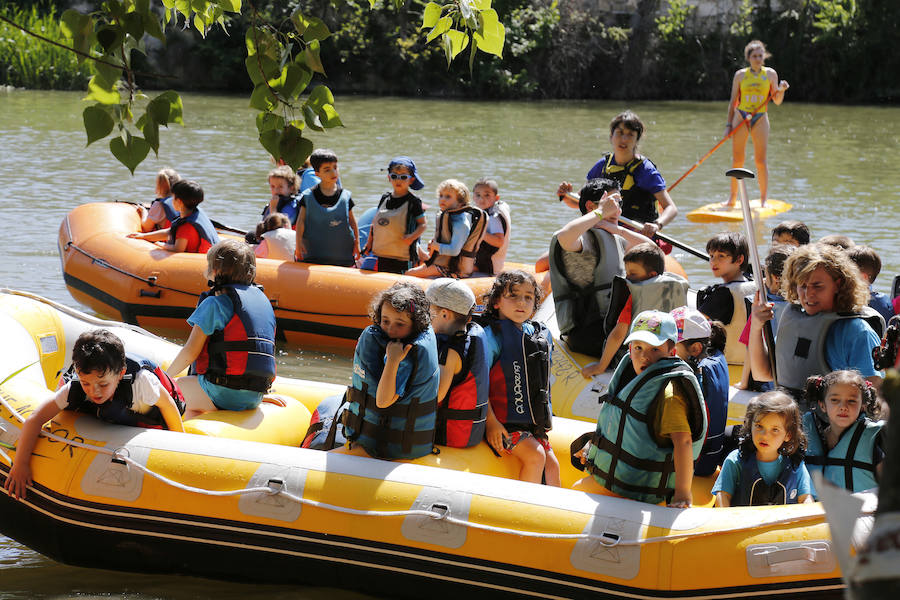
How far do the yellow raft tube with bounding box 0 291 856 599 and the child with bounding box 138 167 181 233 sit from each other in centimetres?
377

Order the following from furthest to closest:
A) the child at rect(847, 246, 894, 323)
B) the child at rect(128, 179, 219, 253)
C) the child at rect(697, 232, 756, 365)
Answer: the child at rect(128, 179, 219, 253), the child at rect(697, 232, 756, 365), the child at rect(847, 246, 894, 323)

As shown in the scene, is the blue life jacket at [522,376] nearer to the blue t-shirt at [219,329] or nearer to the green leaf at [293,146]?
the blue t-shirt at [219,329]

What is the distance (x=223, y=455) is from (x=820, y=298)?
2.31 m

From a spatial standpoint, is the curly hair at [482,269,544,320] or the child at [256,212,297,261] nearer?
the curly hair at [482,269,544,320]

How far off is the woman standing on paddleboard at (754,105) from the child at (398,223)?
187 inches

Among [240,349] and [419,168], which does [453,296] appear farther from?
[419,168]

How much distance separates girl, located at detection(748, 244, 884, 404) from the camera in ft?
13.2

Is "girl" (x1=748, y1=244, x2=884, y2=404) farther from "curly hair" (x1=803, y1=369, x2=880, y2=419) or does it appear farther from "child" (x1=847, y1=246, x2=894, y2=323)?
"child" (x1=847, y1=246, x2=894, y2=323)

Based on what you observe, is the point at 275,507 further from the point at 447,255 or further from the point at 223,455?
the point at 447,255

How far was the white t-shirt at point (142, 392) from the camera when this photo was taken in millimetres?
4016

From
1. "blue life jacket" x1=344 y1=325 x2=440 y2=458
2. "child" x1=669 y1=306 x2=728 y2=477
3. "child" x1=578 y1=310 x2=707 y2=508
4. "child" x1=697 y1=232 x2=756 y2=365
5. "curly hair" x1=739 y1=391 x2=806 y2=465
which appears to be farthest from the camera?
"child" x1=697 y1=232 x2=756 y2=365

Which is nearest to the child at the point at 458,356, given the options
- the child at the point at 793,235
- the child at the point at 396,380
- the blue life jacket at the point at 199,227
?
the child at the point at 396,380

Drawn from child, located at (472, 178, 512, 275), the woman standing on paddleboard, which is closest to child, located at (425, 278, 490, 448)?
child, located at (472, 178, 512, 275)

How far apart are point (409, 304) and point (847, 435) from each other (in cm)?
160
